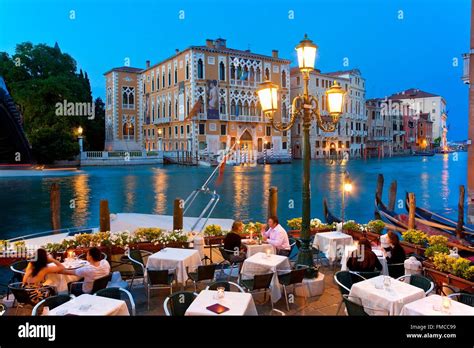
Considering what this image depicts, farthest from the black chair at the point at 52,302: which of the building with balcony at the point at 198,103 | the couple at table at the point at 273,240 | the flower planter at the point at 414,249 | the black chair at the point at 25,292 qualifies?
the building with balcony at the point at 198,103

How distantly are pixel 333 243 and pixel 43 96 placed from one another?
38609mm

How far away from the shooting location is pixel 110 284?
19.8 ft

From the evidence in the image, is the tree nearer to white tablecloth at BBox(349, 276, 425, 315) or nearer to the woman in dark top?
the woman in dark top

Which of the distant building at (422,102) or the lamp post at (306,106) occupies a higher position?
the distant building at (422,102)

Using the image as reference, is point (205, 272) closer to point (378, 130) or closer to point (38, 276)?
point (38, 276)

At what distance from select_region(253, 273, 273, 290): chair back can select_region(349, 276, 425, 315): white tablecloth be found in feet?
3.42

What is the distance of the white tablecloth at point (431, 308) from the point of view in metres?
3.93

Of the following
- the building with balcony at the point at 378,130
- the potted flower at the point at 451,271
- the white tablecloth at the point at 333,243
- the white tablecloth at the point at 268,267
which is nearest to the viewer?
the potted flower at the point at 451,271

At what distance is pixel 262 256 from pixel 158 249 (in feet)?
6.66

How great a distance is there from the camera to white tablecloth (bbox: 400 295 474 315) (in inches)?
155

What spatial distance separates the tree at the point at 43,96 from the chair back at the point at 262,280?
36.7 metres

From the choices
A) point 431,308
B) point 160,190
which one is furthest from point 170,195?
point 431,308

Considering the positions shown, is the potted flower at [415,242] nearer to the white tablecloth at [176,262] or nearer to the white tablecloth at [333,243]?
the white tablecloth at [333,243]
